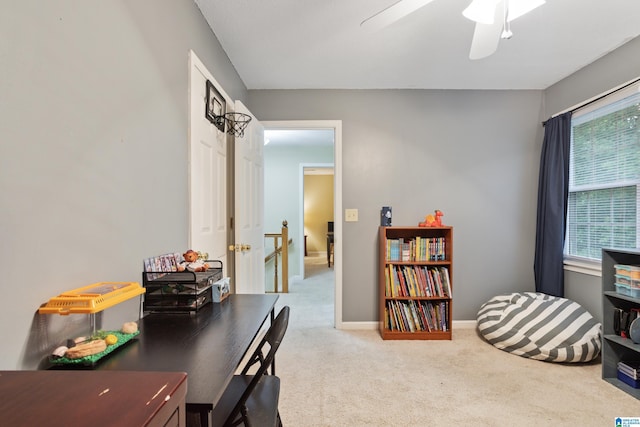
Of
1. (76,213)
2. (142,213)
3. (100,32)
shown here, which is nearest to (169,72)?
(100,32)

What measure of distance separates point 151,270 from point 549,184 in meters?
3.29

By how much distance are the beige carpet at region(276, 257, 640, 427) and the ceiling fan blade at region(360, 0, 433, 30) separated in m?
2.07

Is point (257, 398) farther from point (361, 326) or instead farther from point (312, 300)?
point (312, 300)

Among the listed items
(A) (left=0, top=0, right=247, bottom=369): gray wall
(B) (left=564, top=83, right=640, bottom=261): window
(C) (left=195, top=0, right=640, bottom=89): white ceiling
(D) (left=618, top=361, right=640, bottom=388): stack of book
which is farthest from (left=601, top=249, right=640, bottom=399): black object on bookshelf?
(A) (left=0, top=0, right=247, bottom=369): gray wall

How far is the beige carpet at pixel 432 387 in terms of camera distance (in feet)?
5.72

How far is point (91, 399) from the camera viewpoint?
1.61 ft

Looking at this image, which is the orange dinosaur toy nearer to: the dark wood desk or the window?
the window

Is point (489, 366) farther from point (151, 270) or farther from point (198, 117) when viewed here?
point (198, 117)

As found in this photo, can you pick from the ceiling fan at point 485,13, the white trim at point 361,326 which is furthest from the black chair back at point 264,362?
the white trim at point 361,326

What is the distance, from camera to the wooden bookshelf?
2.85 m

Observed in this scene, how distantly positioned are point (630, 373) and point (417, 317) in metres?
1.41

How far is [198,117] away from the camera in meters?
1.86

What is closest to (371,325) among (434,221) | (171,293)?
(434,221)

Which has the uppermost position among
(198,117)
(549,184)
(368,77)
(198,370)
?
(368,77)
